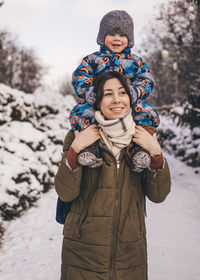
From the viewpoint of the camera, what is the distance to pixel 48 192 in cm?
793

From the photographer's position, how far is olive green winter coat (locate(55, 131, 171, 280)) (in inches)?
67.4

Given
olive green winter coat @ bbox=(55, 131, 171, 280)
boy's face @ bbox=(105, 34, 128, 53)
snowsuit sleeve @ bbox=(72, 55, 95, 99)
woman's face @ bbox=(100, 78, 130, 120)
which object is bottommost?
olive green winter coat @ bbox=(55, 131, 171, 280)

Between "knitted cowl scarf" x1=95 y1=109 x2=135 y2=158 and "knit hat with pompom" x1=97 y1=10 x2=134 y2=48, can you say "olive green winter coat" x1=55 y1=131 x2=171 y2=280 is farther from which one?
"knit hat with pompom" x1=97 y1=10 x2=134 y2=48

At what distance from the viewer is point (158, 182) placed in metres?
1.74

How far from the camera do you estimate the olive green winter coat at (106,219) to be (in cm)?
171

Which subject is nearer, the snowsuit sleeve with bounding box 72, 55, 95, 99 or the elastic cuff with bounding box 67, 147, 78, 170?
the elastic cuff with bounding box 67, 147, 78, 170

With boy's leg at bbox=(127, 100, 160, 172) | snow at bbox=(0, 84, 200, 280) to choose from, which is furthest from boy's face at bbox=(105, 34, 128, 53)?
snow at bbox=(0, 84, 200, 280)

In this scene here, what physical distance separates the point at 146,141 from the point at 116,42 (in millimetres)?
949

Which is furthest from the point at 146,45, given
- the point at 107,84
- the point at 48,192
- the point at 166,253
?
the point at 107,84

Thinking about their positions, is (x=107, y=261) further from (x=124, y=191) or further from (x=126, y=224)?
(x=124, y=191)

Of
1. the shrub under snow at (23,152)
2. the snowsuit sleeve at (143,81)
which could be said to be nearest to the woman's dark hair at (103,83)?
the snowsuit sleeve at (143,81)

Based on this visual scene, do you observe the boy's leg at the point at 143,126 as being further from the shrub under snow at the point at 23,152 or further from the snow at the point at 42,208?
the shrub under snow at the point at 23,152

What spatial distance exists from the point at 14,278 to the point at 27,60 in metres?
45.0

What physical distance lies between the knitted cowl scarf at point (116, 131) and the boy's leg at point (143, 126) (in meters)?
0.08
